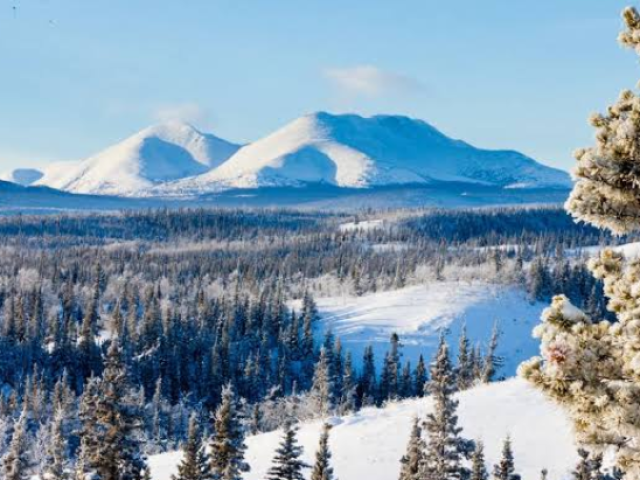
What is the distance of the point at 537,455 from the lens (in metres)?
53.8

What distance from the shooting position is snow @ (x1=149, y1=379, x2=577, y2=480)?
52.8 m

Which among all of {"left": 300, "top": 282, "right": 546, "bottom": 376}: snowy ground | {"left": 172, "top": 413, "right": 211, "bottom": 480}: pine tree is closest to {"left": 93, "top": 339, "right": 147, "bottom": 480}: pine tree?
{"left": 172, "top": 413, "right": 211, "bottom": 480}: pine tree

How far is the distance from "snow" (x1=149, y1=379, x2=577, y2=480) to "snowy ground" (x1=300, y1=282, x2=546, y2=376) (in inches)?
3074

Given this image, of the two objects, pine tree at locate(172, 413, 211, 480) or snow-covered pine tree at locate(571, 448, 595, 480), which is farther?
snow-covered pine tree at locate(571, 448, 595, 480)

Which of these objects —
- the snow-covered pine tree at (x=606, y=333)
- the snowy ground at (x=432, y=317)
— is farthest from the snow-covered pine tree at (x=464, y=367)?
the snow-covered pine tree at (x=606, y=333)

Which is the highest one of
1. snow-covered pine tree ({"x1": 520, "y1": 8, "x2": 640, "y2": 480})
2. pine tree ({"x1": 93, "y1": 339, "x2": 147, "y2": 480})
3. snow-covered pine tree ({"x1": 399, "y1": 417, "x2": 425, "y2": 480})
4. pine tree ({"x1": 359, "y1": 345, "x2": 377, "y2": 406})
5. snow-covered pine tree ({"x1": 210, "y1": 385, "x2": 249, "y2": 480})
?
snow-covered pine tree ({"x1": 520, "y1": 8, "x2": 640, "y2": 480})

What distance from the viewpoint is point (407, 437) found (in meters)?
57.8

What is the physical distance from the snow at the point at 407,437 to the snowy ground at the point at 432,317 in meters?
78.1

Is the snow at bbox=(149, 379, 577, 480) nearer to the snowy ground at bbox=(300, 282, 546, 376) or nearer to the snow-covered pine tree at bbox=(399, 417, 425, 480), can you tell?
the snow-covered pine tree at bbox=(399, 417, 425, 480)

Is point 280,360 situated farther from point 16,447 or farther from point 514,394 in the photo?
point 16,447

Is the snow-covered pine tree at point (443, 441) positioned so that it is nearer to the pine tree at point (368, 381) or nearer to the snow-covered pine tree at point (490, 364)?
the snow-covered pine tree at point (490, 364)

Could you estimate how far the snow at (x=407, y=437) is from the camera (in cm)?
5281

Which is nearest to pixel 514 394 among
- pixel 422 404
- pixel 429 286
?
pixel 422 404

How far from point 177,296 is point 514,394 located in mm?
133437
